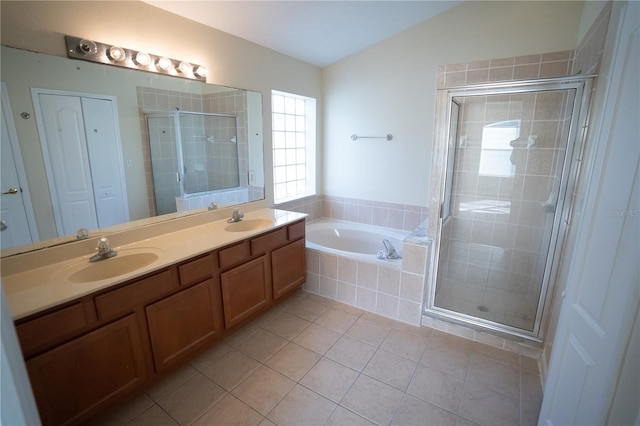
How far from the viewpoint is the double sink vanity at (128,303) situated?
133 cm

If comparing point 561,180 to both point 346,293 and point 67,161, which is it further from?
point 67,161

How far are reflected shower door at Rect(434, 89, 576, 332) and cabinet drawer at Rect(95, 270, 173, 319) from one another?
6.95ft

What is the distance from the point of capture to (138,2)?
195 centimetres

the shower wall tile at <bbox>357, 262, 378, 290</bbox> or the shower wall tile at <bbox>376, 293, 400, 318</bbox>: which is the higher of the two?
the shower wall tile at <bbox>357, 262, 378, 290</bbox>

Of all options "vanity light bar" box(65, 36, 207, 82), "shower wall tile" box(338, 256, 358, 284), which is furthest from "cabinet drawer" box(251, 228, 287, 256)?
"vanity light bar" box(65, 36, 207, 82)

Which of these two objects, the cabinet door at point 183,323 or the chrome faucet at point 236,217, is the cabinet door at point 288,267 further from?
the cabinet door at point 183,323

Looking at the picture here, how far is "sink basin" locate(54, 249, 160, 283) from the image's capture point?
1628mm

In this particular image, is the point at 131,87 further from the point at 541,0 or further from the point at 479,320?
the point at 541,0

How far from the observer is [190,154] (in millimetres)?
2441

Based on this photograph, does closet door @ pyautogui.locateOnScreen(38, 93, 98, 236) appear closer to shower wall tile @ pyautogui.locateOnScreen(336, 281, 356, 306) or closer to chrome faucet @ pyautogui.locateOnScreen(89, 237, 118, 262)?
chrome faucet @ pyautogui.locateOnScreen(89, 237, 118, 262)

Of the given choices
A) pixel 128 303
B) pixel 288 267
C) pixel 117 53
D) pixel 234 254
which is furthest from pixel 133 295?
pixel 117 53

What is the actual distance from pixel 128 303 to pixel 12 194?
81 cm

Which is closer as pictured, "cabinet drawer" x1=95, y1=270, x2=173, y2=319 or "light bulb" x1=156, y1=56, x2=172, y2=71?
"cabinet drawer" x1=95, y1=270, x2=173, y2=319

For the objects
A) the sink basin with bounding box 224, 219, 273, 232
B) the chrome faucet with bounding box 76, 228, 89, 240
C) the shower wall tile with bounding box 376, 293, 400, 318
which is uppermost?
the chrome faucet with bounding box 76, 228, 89, 240
